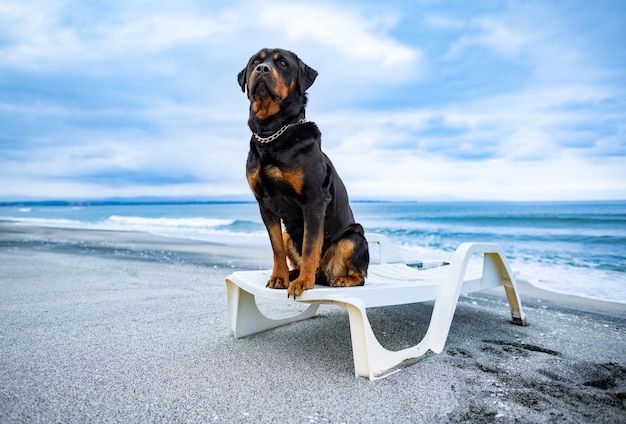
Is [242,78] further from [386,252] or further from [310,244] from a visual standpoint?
[386,252]

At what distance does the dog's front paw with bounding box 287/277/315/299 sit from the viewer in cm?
264

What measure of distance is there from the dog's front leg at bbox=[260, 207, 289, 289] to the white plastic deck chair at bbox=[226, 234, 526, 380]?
0.12m

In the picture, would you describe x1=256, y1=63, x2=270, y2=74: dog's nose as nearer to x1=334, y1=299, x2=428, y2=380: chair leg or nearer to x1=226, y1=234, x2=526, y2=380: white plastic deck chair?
x1=226, y1=234, x2=526, y2=380: white plastic deck chair

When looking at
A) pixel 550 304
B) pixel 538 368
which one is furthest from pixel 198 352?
pixel 550 304

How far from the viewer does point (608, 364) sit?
289 centimetres

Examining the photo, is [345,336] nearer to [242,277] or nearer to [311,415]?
[242,277]

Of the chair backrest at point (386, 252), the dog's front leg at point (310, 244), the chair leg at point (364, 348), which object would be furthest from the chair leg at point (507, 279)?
the dog's front leg at point (310, 244)

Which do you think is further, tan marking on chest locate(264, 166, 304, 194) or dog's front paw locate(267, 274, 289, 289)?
dog's front paw locate(267, 274, 289, 289)

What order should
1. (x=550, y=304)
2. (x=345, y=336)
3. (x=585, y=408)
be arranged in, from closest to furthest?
(x=585, y=408), (x=345, y=336), (x=550, y=304)

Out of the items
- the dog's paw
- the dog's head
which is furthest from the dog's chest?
the dog's paw

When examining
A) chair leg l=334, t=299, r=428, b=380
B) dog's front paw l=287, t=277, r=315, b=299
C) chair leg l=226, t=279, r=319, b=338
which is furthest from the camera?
chair leg l=226, t=279, r=319, b=338

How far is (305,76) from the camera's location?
2979mm

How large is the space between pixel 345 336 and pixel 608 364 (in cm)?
173

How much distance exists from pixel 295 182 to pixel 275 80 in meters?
0.64
